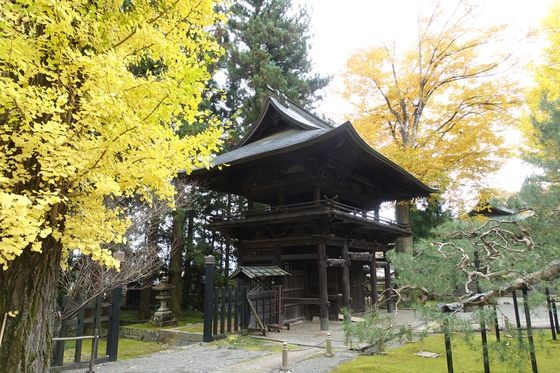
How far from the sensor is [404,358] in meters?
7.16

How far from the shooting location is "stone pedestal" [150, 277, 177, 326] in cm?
1434

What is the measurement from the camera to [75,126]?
11.9 ft

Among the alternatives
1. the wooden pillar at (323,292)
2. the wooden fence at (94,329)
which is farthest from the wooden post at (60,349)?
the wooden pillar at (323,292)

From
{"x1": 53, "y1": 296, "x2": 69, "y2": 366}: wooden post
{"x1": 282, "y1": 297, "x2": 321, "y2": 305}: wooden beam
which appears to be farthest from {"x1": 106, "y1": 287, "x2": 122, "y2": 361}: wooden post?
{"x1": 282, "y1": 297, "x2": 321, "y2": 305}: wooden beam

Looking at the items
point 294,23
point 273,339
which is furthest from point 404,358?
point 294,23

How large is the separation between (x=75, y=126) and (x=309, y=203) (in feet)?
23.2

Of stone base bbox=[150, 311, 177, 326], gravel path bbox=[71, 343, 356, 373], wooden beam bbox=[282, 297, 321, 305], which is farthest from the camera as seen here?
stone base bbox=[150, 311, 177, 326]

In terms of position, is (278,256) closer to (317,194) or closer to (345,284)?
(345,284)

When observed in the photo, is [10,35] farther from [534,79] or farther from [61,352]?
[534,79]

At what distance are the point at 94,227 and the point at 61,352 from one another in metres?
4.19

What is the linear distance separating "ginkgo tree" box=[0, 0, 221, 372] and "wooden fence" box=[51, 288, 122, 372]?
2.80m

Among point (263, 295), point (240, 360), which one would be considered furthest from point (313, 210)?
point (240, 360)

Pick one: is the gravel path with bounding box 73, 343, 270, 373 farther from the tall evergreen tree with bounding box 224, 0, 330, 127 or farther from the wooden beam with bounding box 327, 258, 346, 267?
the tall evergreen tree with bounding box 224, 0, 330, 127

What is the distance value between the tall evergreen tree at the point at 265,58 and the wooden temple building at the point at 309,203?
430 centimetres
